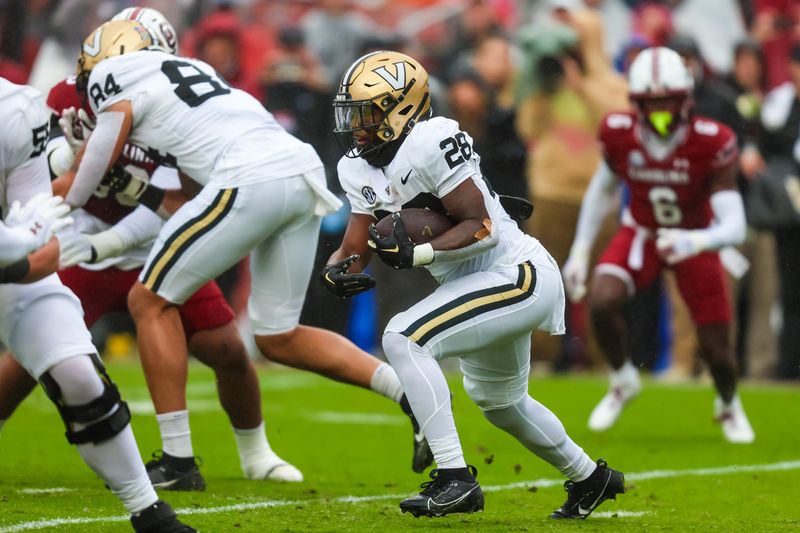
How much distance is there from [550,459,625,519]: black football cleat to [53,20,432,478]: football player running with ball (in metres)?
0.70

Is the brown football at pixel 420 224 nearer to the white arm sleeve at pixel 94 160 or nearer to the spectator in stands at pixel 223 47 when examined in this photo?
the white arm sleeve at pixel 94 160

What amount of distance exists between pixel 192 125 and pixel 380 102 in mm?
977

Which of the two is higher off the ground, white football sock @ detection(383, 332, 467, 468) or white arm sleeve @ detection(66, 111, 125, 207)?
white arm sleeve @ detection(66, 111, 125, 207)

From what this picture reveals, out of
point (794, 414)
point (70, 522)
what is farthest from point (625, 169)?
point (70, 522)

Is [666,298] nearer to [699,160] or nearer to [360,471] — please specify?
[699,160]

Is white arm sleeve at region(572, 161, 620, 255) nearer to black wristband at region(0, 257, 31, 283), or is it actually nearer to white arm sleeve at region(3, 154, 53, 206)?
white arm sleeve at region(3, 154, 53, 206)

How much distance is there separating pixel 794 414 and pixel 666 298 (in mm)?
2270

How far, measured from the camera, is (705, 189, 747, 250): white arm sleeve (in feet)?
23.1

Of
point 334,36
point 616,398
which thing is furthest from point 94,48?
point 334,36

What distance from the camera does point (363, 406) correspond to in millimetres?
8984

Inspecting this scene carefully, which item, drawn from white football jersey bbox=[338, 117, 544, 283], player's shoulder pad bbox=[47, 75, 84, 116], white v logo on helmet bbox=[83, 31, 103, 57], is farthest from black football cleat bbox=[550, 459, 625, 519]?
player's shoulder pad bbox=[47, 75, 84, 116]

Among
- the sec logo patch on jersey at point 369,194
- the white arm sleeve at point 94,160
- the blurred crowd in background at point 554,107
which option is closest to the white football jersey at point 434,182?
the sec logo patch on jersey at point 369,194

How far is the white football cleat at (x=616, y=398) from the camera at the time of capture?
7672mm

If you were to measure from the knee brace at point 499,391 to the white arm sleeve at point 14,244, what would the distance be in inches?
63.1
